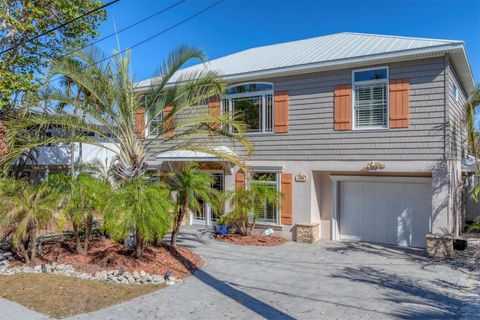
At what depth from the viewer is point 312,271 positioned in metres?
9.31

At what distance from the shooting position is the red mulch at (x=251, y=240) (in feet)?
41.4

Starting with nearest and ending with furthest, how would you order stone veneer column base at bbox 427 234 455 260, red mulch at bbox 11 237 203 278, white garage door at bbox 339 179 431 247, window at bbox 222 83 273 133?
1. red mulch at bbox 11 237 203 278
2. stone veneer column base at bbox 427 234 455 260
3. white garage door at bbox 339 179 431 247
4. window at bbox 222 83 273 133

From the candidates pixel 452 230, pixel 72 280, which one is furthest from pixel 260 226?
pixel 72 280

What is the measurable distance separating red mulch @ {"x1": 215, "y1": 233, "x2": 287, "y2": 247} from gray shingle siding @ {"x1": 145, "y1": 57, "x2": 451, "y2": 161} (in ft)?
8.93

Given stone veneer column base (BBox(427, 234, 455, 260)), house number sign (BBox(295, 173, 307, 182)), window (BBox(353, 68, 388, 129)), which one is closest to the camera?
stone veneer column base (BBox(427, 234, 455, 260))

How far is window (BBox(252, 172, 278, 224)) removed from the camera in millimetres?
13656

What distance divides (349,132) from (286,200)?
306 cm

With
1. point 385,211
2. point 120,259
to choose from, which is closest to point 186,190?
point 120,259

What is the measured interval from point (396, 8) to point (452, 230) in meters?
7.08

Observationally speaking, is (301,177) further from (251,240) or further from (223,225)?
(223,225)

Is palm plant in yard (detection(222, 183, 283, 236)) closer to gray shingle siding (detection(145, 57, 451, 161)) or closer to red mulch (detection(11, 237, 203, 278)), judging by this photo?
gray shingle siding (detection(145, 57, 451, 161))

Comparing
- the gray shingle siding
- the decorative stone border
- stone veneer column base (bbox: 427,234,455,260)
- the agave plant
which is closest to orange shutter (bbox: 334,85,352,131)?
the gray shingle siding

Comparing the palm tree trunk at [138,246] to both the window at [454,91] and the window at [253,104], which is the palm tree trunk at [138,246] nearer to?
the window at [253,104]

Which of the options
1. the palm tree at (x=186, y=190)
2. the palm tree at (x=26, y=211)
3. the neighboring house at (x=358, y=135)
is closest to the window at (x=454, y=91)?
the neighboring house at (x=358, y=135)
